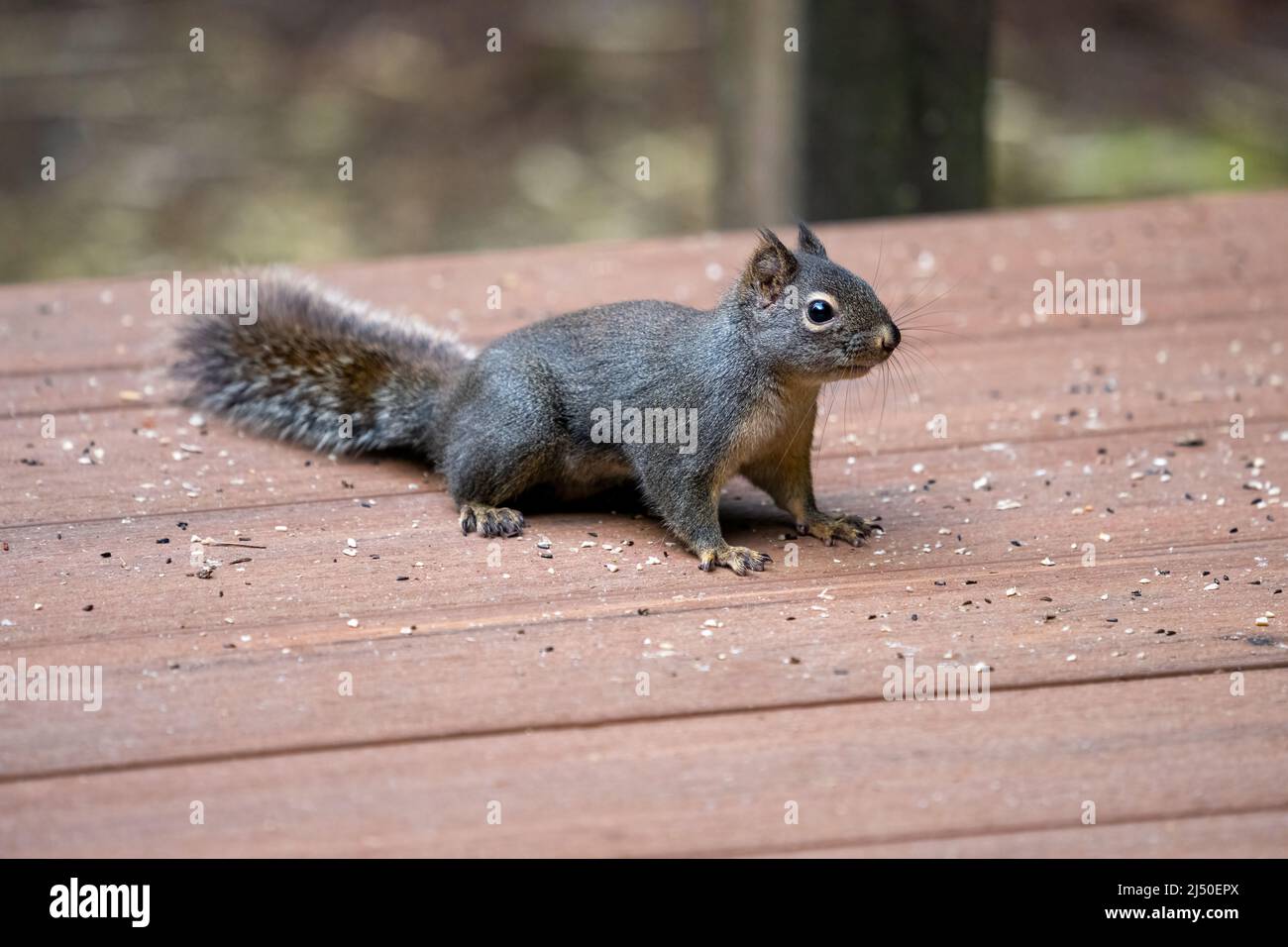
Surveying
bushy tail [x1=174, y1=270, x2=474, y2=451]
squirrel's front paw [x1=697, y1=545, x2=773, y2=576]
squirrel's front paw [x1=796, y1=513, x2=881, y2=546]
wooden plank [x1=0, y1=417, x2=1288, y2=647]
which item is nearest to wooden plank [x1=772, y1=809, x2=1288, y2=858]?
wooden plank [x1=0, y1=417, x2=1288, y2=647]

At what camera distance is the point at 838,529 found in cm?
277

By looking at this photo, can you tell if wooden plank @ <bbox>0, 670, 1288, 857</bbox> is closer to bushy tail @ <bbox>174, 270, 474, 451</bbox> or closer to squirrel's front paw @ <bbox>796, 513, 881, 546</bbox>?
squirrel's front paw @ <bbox>796, 513, 881, 546</bbox>

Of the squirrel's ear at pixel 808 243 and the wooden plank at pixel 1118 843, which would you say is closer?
the wooden plank at pixel 1118 843

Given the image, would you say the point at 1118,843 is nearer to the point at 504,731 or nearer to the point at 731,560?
the point at 504,731

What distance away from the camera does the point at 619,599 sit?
2.46m

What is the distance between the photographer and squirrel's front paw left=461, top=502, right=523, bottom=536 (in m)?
2.72

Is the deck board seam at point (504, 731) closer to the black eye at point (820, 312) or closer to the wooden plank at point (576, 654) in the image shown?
Result: the wooden plank at point (576, 654)

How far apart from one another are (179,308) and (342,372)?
2.03 ft

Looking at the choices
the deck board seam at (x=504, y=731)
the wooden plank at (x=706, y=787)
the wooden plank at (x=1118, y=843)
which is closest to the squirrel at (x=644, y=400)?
the deck board seam at (x=504, y=731)

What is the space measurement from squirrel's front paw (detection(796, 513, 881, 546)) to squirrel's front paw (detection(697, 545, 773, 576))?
0.55 feet

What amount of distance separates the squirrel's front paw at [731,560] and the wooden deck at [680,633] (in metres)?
0.03

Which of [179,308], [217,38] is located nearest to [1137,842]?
[179,308]

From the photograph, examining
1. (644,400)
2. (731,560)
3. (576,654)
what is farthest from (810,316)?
(576,654)

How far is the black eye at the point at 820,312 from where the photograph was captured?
2691mm
